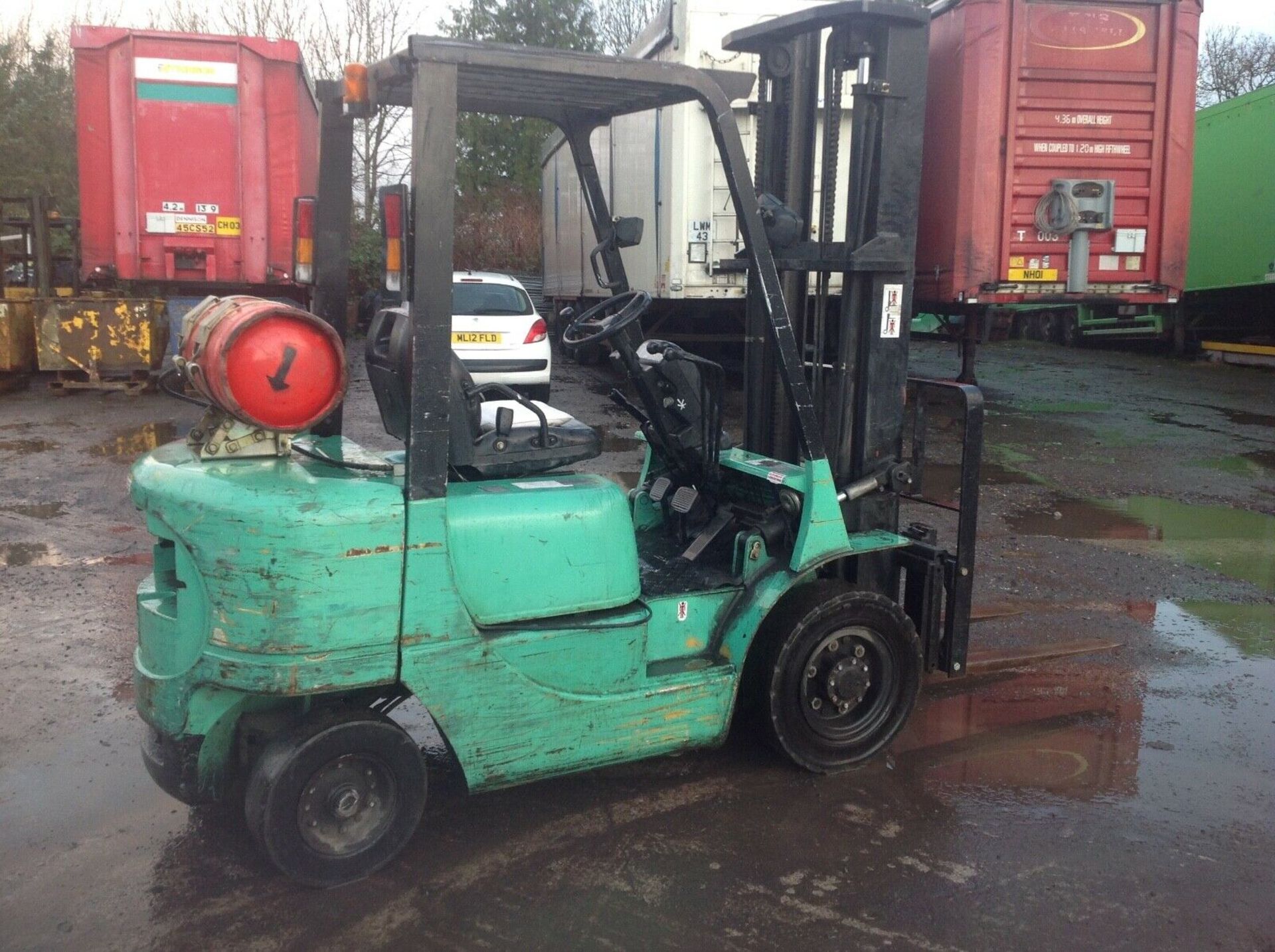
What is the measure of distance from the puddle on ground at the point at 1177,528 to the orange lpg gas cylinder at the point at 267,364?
5710mm

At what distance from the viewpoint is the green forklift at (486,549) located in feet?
10.6

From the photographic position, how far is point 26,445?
10602 mm

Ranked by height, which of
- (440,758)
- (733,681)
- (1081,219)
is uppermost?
(1081,219)

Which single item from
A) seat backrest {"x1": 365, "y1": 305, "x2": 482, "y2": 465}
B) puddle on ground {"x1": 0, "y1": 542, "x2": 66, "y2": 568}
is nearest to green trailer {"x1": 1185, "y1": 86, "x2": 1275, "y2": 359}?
puddle on ground {"x1": 0, "y1": 542, "x2": 66, "y2": 568}

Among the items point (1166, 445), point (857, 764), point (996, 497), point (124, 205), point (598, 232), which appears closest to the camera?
point (857, 764)

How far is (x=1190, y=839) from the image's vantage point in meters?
3.72

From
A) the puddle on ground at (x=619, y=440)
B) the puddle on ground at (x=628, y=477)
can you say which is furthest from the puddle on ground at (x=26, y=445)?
the puddle on ground at (x=628, y=477)

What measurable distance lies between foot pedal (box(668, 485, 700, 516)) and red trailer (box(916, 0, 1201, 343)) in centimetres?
794

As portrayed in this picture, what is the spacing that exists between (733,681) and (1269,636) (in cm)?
346

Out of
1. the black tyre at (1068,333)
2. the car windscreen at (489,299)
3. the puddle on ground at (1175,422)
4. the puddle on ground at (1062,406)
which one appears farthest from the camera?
the black tyre at (1068,333)

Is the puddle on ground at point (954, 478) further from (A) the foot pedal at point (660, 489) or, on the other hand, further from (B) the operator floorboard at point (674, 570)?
(B) the operator floorboard at point (674, 570)

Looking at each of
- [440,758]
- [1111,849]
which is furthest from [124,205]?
[1111,849]

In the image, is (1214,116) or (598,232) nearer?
(598,232)

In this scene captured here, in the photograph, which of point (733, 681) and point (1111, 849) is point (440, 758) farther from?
point (1111, 849)
